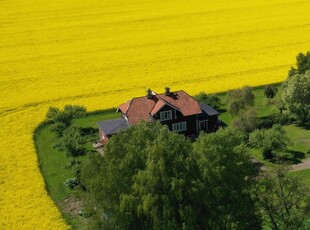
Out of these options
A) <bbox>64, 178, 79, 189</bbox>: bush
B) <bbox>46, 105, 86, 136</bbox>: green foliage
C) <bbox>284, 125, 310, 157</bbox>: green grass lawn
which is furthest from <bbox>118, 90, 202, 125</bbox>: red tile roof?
<bbox>64, 178, 79, 189</bbox>: bush

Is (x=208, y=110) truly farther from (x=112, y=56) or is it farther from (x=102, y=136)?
(x=112, y=56)

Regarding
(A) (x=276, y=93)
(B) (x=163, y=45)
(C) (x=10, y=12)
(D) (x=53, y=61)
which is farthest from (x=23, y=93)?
(C) (x=10, y=12)

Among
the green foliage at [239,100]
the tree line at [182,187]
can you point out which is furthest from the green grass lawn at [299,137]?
the tree line at [182,187]

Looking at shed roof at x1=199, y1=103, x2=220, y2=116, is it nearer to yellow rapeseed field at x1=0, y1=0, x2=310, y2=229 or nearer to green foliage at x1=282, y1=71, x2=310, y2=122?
green foliage at x1=282, y1=71, x2=310, y2=122

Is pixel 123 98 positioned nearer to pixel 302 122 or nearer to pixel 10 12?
pixel 302 122

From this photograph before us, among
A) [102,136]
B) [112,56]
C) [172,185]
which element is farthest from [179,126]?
[112,56]

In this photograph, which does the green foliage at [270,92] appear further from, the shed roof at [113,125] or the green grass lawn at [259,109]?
the shed roof at [113,125]
